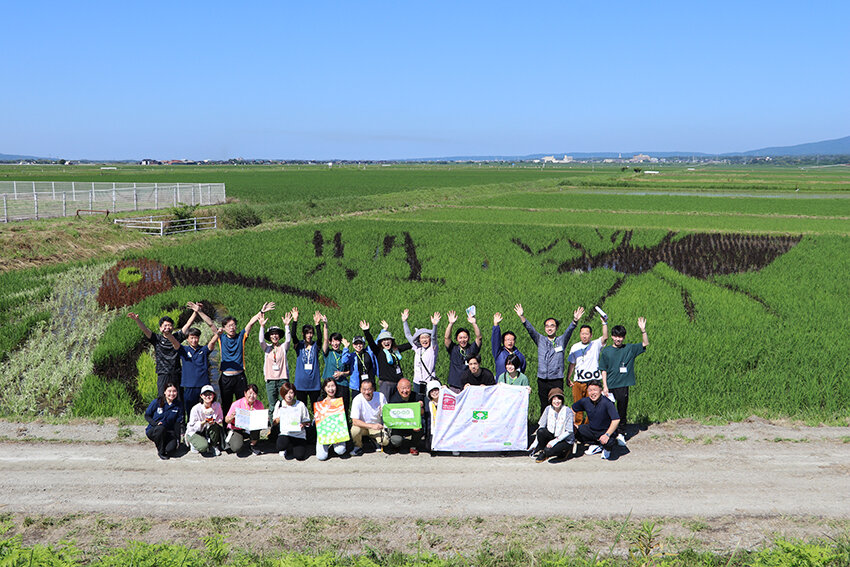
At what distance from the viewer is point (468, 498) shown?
7.75 metres

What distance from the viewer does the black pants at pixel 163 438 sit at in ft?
28.9

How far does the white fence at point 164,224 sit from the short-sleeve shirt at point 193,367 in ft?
80.3

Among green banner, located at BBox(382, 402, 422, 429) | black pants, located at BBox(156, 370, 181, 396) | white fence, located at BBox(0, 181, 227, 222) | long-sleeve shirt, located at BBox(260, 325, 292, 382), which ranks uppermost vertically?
white fence, located at BBox(0, 181, 227, 222)

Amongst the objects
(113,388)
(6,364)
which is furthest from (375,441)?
(6,364)

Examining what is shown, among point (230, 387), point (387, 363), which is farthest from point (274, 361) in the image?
point (387, 363)

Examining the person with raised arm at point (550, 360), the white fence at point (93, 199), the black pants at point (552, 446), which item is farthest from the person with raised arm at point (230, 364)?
the white fence at point (93, 199)

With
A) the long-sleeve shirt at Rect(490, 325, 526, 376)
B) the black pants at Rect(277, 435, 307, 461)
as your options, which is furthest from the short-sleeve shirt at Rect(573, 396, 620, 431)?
the black pants at Rect(277, 435, 307, 461)

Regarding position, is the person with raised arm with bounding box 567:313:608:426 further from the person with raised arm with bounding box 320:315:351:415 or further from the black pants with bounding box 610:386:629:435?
the person with raised arm with bounding box 320:315:351:415

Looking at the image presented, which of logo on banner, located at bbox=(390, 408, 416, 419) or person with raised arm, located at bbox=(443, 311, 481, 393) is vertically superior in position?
person with raised arm, located at bbox=(443, 311, 481, 393)

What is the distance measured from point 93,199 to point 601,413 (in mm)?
37603

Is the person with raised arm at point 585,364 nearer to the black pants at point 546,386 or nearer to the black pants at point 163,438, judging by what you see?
the black pants at point 546,386

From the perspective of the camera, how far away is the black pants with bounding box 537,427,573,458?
8758 millimetres

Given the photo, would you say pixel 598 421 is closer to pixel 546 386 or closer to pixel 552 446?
pixel 552 446

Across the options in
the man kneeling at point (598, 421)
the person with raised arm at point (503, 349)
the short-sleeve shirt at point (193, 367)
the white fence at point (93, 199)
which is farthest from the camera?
the white fence at point (93, 199)
